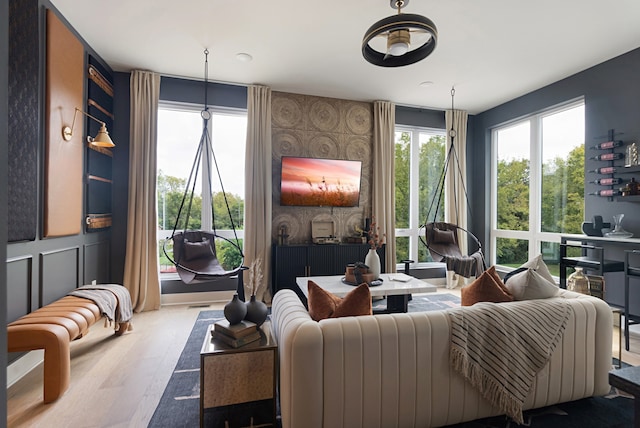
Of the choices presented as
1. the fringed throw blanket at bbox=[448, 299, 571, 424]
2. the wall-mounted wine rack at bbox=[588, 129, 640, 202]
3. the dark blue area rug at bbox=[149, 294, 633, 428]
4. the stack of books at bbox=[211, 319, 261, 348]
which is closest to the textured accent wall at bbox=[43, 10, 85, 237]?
the dark blue area rug at bbox=[149, 294, 633, 428]

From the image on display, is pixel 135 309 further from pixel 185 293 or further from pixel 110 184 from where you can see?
pixel 110 184

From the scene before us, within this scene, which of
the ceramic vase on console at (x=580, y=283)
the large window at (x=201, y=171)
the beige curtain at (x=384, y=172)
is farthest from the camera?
the beige curtain at (x=384, y=172)

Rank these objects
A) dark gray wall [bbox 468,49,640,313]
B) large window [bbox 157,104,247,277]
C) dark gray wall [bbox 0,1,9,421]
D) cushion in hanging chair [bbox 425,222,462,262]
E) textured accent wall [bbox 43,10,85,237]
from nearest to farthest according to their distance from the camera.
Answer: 1. dark gray wall [bbox 0,1,9,421]
2. textured accent wall [bbox 43,10,85,237]
3. dark gray wall [bbox 468,49,640,313]
4. large window [bbox 157,104,247,277]
5. cushion in hanging chair [bbox 425,222,462,262]

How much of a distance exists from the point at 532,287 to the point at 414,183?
3.50 meters

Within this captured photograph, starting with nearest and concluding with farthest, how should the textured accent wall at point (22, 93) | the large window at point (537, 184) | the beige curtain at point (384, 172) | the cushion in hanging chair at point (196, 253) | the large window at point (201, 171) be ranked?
1. the textured accent wall at point (22, 93)
2. the cushion in hanging chair at point (196, 253)
3. the large window at point (537, 184)
4. the large window at point (201, 171)
5. the beige curtain at point (384, 172)

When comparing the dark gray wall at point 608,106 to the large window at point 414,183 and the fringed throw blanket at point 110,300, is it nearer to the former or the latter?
the large window at point 414,183

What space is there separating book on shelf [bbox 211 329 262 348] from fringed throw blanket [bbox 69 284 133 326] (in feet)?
5.12

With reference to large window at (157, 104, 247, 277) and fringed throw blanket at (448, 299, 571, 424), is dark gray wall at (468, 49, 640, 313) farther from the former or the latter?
large window at (157, 104, 247, 277)

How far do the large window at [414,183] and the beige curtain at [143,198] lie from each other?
11.8ft

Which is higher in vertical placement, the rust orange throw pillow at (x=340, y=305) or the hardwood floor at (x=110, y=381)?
the rust orange throw pillow at (x=340, y=305)

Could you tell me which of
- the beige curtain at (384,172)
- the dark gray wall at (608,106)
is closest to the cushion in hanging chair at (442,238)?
the beige curtain at (384,172)

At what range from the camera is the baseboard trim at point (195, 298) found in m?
4.09

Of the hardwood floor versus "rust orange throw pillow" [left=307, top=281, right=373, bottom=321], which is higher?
"rust orange throw pillow" [left=307, top=281, right=373, bottom=321]

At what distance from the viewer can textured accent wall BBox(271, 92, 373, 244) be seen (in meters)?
4.53
